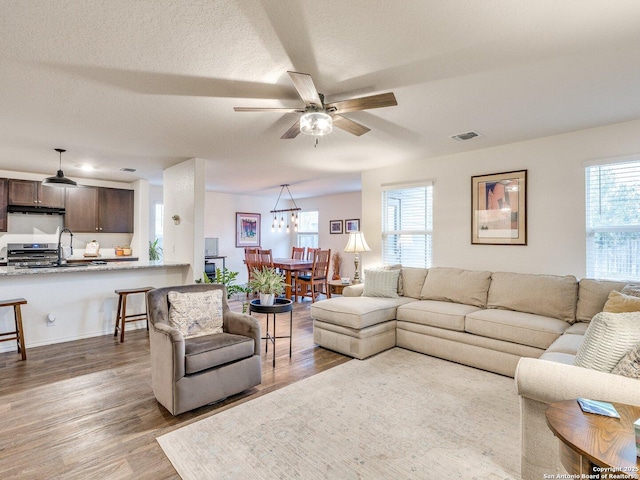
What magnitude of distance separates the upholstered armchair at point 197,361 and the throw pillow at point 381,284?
195 cm

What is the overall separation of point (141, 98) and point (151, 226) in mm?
5052

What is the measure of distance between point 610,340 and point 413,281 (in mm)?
2806

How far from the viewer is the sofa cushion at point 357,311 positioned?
360 centimetres

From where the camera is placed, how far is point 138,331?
466 centimetres

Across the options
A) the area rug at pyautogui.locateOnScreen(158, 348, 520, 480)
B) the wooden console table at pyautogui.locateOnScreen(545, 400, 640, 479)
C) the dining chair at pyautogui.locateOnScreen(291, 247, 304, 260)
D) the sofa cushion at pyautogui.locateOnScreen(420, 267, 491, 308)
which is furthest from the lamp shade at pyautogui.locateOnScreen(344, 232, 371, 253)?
the dining chair at pyautogui.locateOnScreen(291, 247, 304, 260)

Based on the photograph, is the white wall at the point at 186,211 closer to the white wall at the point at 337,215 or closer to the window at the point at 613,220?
the white wall at the point at 337,215

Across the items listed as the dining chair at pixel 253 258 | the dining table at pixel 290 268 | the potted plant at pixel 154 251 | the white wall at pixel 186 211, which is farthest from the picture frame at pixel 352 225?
the potted plant at pixel 154 251

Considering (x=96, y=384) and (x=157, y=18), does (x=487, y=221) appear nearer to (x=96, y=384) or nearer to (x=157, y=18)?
(x=157, y=18)

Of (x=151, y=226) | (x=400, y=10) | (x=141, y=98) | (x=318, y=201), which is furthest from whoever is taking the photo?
(x=318, y=201)

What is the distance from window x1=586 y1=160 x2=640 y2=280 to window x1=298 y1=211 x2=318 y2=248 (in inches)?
258

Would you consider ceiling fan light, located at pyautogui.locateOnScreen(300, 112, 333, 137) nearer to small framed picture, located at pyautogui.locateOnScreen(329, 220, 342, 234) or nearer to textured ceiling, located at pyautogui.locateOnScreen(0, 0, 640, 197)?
textured ceiling, located at pyautogui.locateOnScreen(0, 0, 640, 197)

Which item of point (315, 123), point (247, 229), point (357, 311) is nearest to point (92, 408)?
point (357, 311)

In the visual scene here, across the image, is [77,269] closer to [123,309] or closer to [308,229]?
[123,309]

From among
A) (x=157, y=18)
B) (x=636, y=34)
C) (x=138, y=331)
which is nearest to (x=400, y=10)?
(x=157, y=18)
